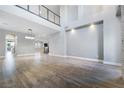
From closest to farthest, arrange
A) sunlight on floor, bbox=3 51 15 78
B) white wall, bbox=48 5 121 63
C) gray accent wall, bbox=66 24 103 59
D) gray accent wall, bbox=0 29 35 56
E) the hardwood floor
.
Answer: the hardwood floor < sunlight on floor, bbox=3 51 15 78 < white wall, bbox=48 5 121 63 < gray accent wall, bbox=66 24 103 59 < gray accent wall, bbox=0 29 35 56

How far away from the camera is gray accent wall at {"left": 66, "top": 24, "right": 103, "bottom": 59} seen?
21.9ft

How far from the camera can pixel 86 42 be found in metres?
7.59

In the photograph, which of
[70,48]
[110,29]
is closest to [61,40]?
[70,48]

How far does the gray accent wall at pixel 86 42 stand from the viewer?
21.9 feet

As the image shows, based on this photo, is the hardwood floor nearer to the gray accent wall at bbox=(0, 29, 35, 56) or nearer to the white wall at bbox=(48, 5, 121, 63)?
the white wall at bbox=(48, 5, 121, 63)

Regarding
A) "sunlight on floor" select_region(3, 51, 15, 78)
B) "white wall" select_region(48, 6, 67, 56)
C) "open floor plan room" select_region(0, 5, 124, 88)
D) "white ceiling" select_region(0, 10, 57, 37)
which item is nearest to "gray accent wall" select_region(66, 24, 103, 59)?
"open floor plan room" select_region(0, 5, 124, 88)

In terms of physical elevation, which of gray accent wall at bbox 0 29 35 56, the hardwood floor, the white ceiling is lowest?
the hardwood floor

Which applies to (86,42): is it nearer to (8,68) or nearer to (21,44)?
(8,68)

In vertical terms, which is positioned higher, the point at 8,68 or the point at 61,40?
the point at 61,40

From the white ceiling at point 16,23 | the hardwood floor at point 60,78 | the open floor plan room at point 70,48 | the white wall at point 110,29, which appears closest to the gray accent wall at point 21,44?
the open floor plan room at point 70,48

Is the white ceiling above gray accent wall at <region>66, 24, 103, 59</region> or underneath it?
above

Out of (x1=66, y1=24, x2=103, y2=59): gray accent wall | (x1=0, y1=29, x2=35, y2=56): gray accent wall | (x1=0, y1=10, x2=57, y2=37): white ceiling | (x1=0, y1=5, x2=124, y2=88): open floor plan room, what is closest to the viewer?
(x1=0, y1=5, x2=124, y2=88): open floor plan room
